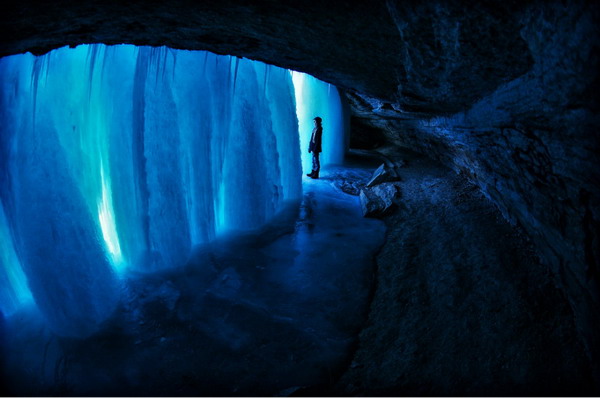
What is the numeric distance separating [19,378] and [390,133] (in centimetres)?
1213

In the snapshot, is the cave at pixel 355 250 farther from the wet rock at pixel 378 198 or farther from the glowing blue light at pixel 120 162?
the wet rock at pixel 378 198

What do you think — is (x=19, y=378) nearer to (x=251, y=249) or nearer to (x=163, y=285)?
(x=163, y=285)

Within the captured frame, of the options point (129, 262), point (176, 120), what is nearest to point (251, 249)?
point (129, 262)

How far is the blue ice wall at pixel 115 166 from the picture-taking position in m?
3.97

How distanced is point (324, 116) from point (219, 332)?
31.7 feet

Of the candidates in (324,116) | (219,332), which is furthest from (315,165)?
(219,332)

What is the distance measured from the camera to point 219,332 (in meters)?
3.82

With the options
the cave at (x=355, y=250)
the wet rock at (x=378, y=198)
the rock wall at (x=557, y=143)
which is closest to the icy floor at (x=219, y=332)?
the cave at (x=355, y=250)

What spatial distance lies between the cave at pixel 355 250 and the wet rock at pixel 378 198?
110 cm

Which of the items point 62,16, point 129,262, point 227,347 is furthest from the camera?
point 129,262

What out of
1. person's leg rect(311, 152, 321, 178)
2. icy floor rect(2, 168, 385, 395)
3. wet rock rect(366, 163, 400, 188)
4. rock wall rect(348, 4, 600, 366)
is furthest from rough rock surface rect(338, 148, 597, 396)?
person's leg rect(311, 152, 321, 178)

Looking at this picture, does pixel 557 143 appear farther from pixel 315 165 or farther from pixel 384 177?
pixel 315 165

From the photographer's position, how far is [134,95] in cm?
489

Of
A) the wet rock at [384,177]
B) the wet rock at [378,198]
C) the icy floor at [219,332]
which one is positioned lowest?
the icy floor at [219,332]
